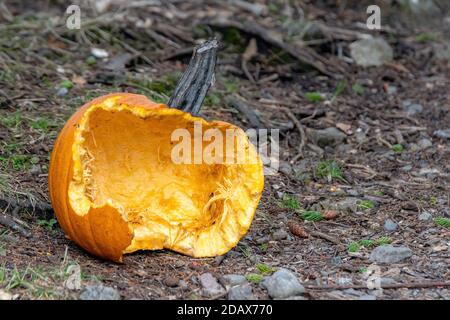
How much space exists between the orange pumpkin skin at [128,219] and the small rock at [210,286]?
257 millimetres

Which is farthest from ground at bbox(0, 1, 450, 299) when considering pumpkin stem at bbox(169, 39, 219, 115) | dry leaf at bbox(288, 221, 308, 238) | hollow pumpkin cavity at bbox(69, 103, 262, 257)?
pumpkin stem at bbox(169, 39, 219, 115)

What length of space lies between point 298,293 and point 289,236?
84 centimetres

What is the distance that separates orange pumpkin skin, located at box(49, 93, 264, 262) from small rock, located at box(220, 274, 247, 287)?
0.86ft

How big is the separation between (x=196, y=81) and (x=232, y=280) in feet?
3.38

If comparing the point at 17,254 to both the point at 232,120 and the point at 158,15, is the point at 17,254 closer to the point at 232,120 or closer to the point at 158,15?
the point at 232,120

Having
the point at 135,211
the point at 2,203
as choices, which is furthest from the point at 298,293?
the point at 2,203

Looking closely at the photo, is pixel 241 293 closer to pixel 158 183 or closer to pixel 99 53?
pixel 158 183

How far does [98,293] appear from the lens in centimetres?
347

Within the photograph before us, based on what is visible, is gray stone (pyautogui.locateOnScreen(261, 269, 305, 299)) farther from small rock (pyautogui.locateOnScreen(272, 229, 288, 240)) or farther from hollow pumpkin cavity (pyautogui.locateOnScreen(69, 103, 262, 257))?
small rock (pyautogui.locateOnScreen(272, 229, 288, 240))

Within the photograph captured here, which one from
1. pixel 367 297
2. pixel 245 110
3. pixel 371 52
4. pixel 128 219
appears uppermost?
pixel 371 52

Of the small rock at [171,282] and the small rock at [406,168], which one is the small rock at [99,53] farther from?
the small rock at [171,282]

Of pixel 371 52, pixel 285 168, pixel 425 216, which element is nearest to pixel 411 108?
pixel 371 52

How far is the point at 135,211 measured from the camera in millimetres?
4223

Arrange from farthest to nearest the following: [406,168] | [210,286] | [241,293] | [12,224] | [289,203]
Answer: [406,168], [289,203], [12,224], [210,286], [241,293]
